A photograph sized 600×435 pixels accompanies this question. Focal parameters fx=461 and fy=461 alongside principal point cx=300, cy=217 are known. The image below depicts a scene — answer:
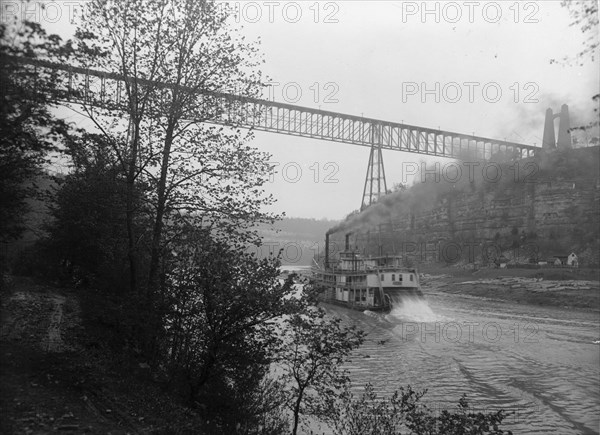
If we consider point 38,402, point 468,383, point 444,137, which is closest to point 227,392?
point 38,402

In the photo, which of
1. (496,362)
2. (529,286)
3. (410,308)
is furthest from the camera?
(529,286)

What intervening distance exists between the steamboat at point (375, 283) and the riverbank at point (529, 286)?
15572mm

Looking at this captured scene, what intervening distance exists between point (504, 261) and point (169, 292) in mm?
64637

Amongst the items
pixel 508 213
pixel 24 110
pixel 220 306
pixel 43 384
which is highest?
pixel 508 213

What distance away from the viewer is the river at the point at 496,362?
15.9 metres

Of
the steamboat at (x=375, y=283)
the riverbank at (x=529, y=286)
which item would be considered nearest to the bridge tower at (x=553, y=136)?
the riverbank at (x=529, y=286)

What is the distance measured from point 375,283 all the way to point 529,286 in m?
21.3

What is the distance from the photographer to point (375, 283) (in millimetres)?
40500

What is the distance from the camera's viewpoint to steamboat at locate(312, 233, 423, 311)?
39781mm

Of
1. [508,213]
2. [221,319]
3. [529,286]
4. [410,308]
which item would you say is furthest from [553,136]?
[221,319]

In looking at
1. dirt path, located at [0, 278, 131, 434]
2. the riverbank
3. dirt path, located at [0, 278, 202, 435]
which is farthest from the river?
dirt path, located at [0, 278, 131, 434]

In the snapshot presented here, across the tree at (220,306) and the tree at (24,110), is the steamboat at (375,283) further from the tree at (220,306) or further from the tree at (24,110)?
the tree at (24,110)

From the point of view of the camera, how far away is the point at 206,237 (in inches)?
420

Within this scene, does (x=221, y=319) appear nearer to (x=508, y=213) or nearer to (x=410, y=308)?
(x=410, y=308)
